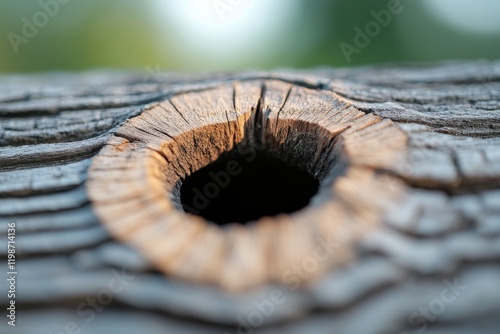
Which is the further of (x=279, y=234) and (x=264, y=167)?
(x=264, y=167)

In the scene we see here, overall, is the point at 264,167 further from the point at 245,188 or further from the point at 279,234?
the point at 279,234

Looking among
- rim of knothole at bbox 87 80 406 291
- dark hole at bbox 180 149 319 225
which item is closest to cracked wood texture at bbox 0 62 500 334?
rim of knothole at bbox 87 80 406 291

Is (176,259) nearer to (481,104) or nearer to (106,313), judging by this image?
(106,313)

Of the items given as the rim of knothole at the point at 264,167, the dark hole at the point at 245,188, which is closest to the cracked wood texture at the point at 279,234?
the rim of knothole at the point at 264,167

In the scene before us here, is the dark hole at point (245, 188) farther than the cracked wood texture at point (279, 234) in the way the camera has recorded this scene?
Yes

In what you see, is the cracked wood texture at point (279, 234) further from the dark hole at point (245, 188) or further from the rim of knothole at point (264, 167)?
the dark hole at point (245, 188)

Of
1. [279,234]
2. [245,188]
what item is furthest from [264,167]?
[279,234]
